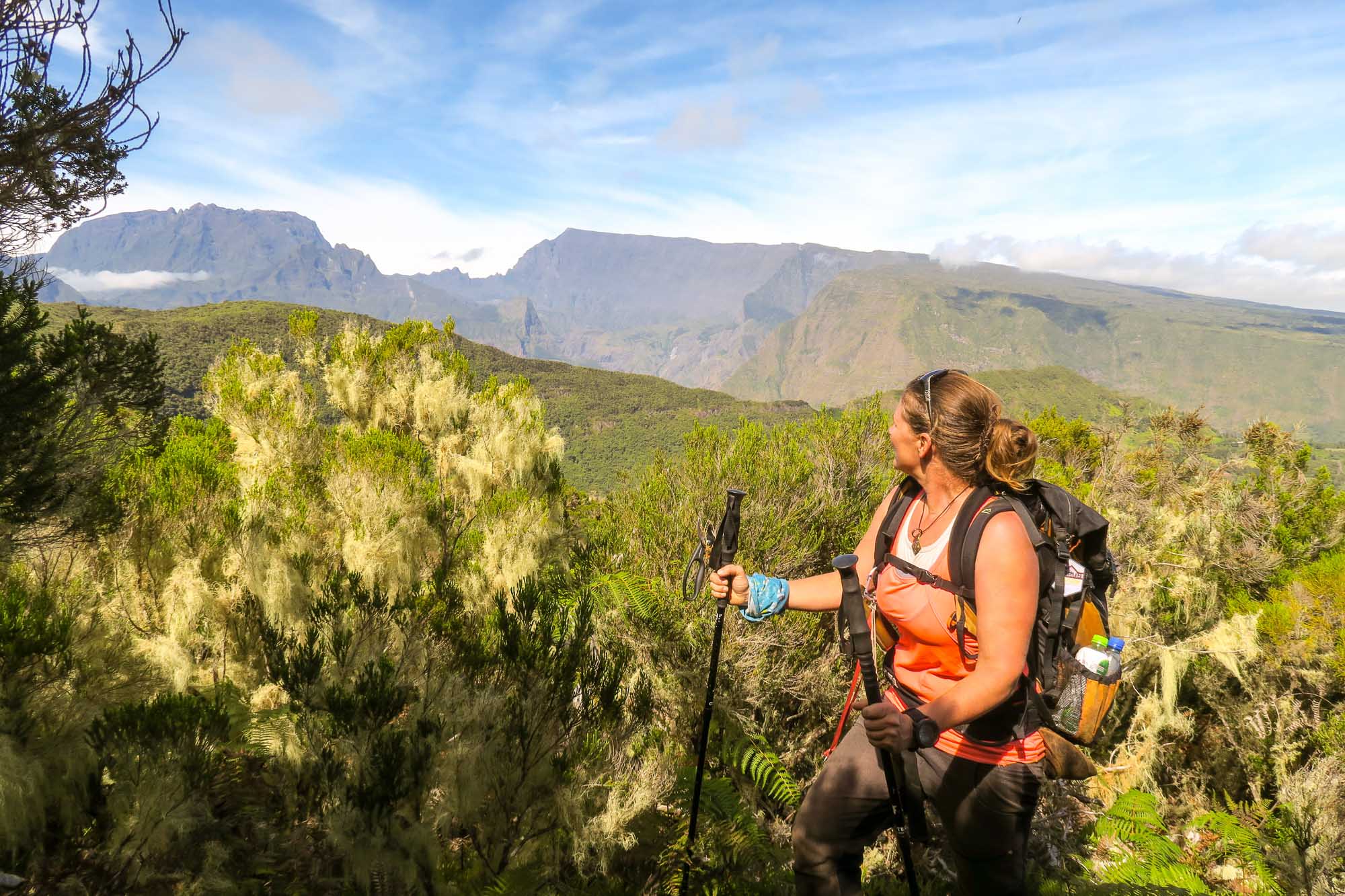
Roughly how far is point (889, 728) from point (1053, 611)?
2.51 feet

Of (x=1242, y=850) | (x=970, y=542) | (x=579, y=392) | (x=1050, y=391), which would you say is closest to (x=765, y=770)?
(x=970, y=542)

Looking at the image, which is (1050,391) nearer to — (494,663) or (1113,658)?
(1113,658)

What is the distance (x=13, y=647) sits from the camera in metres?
3.00

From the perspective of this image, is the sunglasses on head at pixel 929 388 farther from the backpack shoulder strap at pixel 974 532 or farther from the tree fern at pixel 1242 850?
the tree fern at pixel 1242 850

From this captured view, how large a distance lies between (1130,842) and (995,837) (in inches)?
144

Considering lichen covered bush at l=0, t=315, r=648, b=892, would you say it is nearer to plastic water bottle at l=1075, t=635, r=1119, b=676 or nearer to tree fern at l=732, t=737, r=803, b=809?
tree fern at l=732, t=737, r=803, b=809

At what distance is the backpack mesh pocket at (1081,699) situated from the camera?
7.10ft

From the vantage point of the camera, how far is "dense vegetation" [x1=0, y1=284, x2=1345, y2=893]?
9.91 ft

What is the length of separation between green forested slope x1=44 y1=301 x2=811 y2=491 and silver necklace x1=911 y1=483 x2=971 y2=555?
68.2 m

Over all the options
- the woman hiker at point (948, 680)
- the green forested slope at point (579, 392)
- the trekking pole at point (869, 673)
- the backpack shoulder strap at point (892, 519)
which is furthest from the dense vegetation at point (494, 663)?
the green forested slope at point (579, 392)

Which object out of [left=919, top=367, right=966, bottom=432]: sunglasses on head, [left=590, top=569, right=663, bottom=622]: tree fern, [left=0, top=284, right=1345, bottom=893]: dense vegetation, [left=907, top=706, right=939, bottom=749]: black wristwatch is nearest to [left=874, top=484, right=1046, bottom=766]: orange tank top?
[left=907, top=706, right=939, bottom=749]: black wristwatch

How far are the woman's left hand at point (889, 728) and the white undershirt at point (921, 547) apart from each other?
556 millimetres

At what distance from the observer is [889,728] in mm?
1956

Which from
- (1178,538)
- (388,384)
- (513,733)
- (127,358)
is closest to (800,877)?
(513,733)
